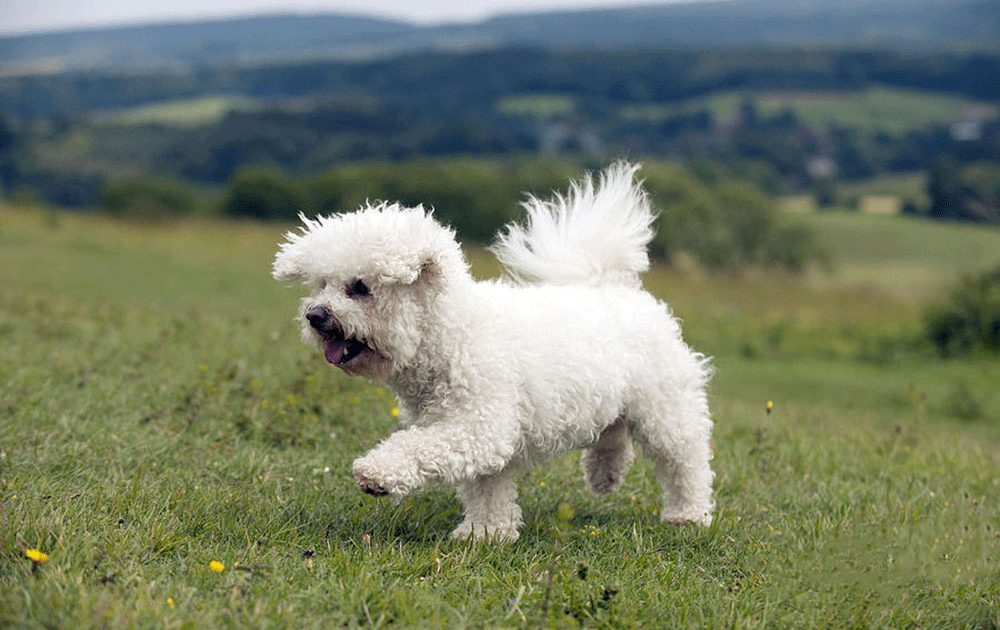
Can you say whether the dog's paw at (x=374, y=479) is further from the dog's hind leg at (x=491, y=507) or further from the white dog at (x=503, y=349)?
the dog's hind leg at (x=491, y=507)

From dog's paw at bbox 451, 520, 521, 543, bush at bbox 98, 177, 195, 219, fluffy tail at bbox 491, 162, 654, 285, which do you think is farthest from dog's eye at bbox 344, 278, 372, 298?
bush at bbox 98, 177, 195, 219

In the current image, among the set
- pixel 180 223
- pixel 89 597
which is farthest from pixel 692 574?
pixel 180 223

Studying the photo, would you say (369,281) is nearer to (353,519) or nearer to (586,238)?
(353,519)

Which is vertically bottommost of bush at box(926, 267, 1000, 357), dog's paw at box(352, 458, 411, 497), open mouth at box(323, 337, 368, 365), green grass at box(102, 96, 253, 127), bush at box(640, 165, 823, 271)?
green grass at box(102, 96, 253, 127)

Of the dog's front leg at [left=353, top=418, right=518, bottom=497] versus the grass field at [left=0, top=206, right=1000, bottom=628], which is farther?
the dog's front leg at [left=353, top=418, right=518, bottom=497]

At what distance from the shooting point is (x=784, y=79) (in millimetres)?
135000

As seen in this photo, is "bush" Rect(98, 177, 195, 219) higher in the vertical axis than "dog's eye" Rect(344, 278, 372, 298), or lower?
lower

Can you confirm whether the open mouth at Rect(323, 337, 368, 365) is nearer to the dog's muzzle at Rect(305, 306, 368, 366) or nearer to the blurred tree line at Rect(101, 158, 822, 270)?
the dog's muzzle at Rect(305, 306, 368, 366)

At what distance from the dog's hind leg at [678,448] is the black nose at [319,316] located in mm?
1969

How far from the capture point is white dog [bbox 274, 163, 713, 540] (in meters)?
4.79

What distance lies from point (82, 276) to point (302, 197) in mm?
51278

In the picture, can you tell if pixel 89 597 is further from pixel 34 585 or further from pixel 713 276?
pixel 713 276

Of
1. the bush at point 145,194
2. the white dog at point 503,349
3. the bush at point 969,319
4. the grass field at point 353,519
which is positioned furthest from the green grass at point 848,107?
the white dog at point 503,349

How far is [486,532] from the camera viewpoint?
5.11 meters
